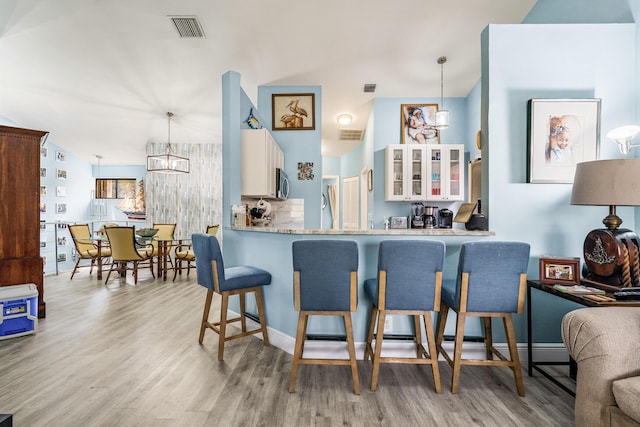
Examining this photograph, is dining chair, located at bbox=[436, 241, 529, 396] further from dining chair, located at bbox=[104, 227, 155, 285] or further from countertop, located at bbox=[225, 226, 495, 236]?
dining chair, located at bbox=[104, 227, 155, 285]

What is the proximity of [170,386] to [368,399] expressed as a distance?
4.20 feet

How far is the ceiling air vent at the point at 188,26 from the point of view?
2.96m

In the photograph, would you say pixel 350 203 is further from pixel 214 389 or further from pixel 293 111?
pixel 214 389

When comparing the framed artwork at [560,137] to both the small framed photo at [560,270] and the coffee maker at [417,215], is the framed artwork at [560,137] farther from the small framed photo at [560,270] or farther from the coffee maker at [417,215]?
the coffee maker at [417,215]

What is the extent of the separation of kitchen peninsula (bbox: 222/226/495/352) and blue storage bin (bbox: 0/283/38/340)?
2118mm

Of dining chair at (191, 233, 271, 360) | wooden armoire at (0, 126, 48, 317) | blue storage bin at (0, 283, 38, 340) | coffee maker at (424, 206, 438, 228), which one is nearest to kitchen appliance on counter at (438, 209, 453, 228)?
coffee maker at (424, 206, 438, 228)

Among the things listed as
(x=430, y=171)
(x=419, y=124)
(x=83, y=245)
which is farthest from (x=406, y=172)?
(x=83, y=245)

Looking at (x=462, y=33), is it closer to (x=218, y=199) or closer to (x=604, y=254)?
(x=604, y=254)

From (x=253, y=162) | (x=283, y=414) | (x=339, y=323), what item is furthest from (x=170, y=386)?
(x=253, y=162)

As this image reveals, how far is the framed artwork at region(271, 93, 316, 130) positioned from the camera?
441cm

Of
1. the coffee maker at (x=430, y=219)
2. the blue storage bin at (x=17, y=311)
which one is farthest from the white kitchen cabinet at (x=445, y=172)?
the blue storage bin at (x=17, y=311)

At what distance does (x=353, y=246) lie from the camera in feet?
6.08

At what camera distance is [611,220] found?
1.85 metres

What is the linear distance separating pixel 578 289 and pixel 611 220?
19.1 inches
